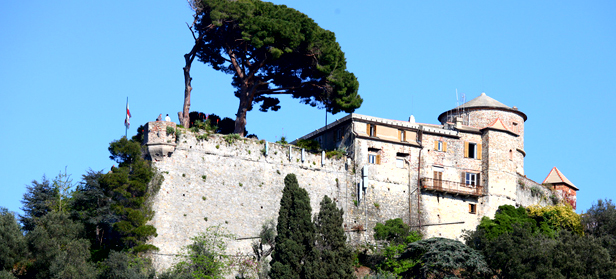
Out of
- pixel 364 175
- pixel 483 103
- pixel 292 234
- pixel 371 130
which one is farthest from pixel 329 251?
pixel 483 103

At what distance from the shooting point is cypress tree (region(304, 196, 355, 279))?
44.8 metres

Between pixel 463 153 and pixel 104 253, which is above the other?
pixel 463 153

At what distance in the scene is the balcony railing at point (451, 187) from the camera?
5631 centimetres

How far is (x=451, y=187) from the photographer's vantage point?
57.0 m

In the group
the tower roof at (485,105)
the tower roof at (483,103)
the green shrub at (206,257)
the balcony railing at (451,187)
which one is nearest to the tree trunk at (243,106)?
the green shrub at (206,257)

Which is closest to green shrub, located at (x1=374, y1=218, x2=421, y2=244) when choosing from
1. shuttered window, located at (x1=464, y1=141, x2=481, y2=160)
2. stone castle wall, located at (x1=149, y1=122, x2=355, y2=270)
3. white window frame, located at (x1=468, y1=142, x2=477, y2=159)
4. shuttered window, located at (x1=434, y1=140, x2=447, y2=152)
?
stone castle wall, located at (x1=149, y1=122, x2=355, y2=270)

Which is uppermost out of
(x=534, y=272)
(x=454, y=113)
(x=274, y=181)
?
(x=454, y=113)

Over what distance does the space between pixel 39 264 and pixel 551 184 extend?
37217 millimetres

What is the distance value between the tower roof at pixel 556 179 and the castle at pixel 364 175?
1.72 metres

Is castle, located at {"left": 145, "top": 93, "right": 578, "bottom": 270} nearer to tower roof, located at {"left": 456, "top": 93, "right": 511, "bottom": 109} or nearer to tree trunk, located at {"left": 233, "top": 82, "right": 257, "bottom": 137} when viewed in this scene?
tower roof, located at {"left": 456, "top": 93, "right": 511, "bottom": 109}

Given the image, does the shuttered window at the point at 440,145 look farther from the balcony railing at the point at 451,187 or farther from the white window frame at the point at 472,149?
the balcony railing at the point at 451,187

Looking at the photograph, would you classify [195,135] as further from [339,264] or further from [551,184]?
[551,184]

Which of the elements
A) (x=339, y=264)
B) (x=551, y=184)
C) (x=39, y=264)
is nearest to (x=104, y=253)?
(x=39, y=264)

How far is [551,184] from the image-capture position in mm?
65250
